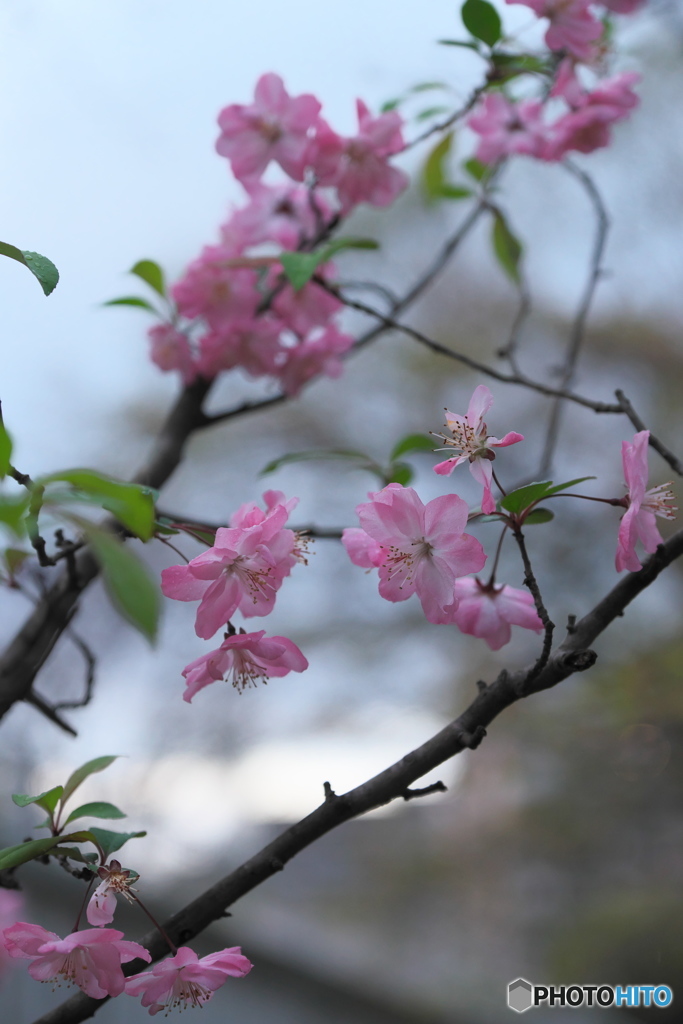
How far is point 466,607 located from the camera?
379mm

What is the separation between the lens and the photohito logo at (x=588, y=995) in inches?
38.2

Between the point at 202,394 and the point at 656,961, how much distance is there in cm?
107

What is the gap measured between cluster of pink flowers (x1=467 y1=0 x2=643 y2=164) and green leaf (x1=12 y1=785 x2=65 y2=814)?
60 cm

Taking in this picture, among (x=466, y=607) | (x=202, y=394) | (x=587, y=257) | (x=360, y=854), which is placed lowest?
(x=466, y=607)

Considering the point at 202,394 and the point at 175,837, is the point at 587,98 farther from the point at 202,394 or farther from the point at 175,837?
the point at 175,837

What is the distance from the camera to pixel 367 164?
2.10 feet

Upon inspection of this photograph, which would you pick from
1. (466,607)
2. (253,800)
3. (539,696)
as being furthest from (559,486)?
(539,696)

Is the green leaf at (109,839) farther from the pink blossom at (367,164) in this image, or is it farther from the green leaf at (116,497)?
the pink blossom at (367,164)

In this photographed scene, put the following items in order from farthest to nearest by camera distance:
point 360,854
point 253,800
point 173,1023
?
1. point 360,854
2. point 253,800
3. point 173,1023

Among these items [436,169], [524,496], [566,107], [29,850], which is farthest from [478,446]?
[436,169]

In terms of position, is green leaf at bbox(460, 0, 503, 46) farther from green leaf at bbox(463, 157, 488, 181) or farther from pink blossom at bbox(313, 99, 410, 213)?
green leaf at bbox(463, 157, 488, 181)

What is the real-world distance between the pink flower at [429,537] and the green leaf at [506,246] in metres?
0.54

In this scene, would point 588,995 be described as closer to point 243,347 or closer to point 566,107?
point 243,347

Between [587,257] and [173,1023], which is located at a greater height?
[587,257]
